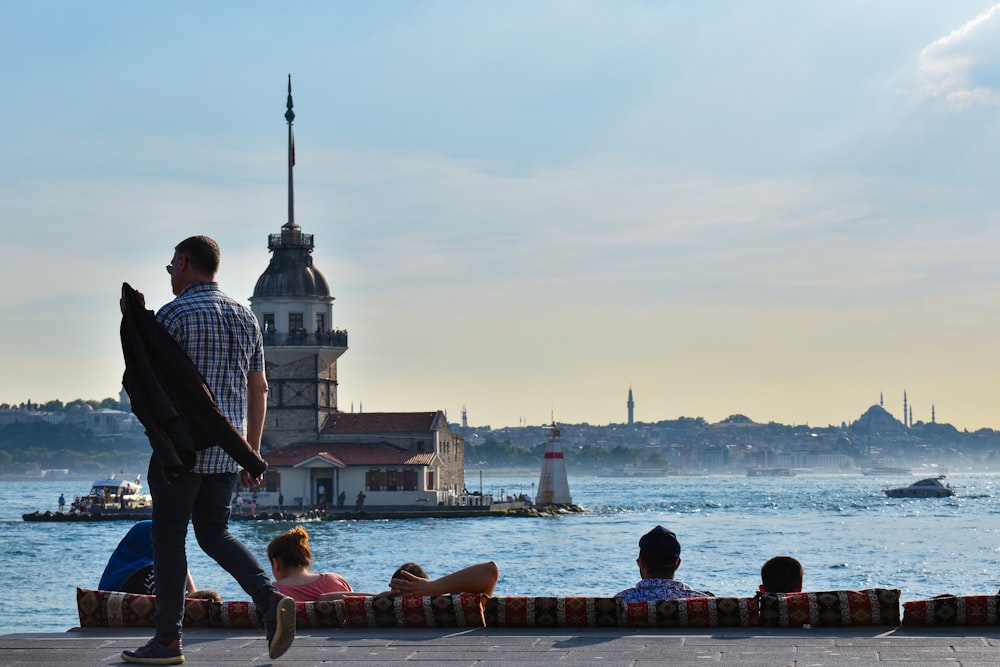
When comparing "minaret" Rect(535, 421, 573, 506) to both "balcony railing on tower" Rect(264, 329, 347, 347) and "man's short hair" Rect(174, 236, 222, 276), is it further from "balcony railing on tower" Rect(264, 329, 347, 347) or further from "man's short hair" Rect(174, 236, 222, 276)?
"man's short hair" Rect(174, 236, 222, 276)

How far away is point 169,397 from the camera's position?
7277 mm

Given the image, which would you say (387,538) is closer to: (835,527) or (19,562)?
(19,562)

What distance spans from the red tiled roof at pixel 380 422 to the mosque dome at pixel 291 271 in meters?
6.37

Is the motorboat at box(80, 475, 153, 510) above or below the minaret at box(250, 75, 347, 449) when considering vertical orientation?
below

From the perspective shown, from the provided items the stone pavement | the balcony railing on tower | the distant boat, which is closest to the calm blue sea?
the distant boat

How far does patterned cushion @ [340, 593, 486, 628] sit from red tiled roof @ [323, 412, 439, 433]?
238 ft

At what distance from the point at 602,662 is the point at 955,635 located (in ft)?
6.26

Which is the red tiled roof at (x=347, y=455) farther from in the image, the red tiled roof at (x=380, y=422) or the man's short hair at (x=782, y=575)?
the man's short hair at (x=782, y=575)

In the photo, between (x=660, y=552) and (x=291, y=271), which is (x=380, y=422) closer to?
(x=291, y=271)

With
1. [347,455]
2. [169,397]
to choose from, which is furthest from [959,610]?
[347,455]

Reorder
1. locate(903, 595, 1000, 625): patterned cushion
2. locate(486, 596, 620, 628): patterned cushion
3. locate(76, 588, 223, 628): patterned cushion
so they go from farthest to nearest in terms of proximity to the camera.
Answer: locate(76, 588, 223, 628): patterned cushion, locate(486, 596, 620, 628): patterned cushion, locate(903, 595, 1000, 625): patterned cushion

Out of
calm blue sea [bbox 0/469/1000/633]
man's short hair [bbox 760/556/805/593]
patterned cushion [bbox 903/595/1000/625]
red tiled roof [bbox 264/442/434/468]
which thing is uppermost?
red tiled roof [bbox 264/442/434/468]

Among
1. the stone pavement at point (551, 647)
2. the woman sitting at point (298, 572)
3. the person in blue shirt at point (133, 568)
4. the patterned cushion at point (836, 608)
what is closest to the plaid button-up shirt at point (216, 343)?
the stone pavement at point (551, 647)

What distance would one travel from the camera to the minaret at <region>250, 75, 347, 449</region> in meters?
80.4
